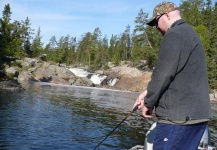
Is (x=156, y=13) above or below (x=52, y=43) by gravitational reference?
below

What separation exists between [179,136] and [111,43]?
482 feet

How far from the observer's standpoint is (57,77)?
68875 mm

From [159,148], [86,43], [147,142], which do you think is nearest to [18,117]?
[147,142]

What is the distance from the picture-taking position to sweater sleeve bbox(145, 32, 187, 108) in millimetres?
3382

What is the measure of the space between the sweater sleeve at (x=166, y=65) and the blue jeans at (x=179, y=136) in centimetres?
43

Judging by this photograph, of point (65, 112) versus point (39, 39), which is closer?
point (65, 112)

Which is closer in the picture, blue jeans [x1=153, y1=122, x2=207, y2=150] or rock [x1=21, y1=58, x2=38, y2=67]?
blue jeans [x1=153, y1=122, x2=207, y2=150]

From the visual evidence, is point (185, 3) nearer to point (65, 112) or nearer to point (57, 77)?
point (57, 77)

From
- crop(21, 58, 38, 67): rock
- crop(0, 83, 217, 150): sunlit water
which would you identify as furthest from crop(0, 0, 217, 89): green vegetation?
crop(0, 83, 217, 150): sunlit water

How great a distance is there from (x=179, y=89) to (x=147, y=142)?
236 centimetres

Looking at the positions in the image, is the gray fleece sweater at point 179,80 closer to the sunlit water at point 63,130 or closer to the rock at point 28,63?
the sunlit water at point 63,130

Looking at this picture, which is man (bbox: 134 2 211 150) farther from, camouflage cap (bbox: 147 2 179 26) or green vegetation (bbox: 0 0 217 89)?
green vegetation (bbox: 0 0 217 89)

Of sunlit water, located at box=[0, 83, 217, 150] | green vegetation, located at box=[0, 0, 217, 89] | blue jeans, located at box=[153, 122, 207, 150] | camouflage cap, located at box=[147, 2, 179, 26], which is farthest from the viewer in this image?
green vegetation, located at box=[0, 0, 217, 89]

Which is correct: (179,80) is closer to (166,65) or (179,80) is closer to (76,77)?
(166,65)
